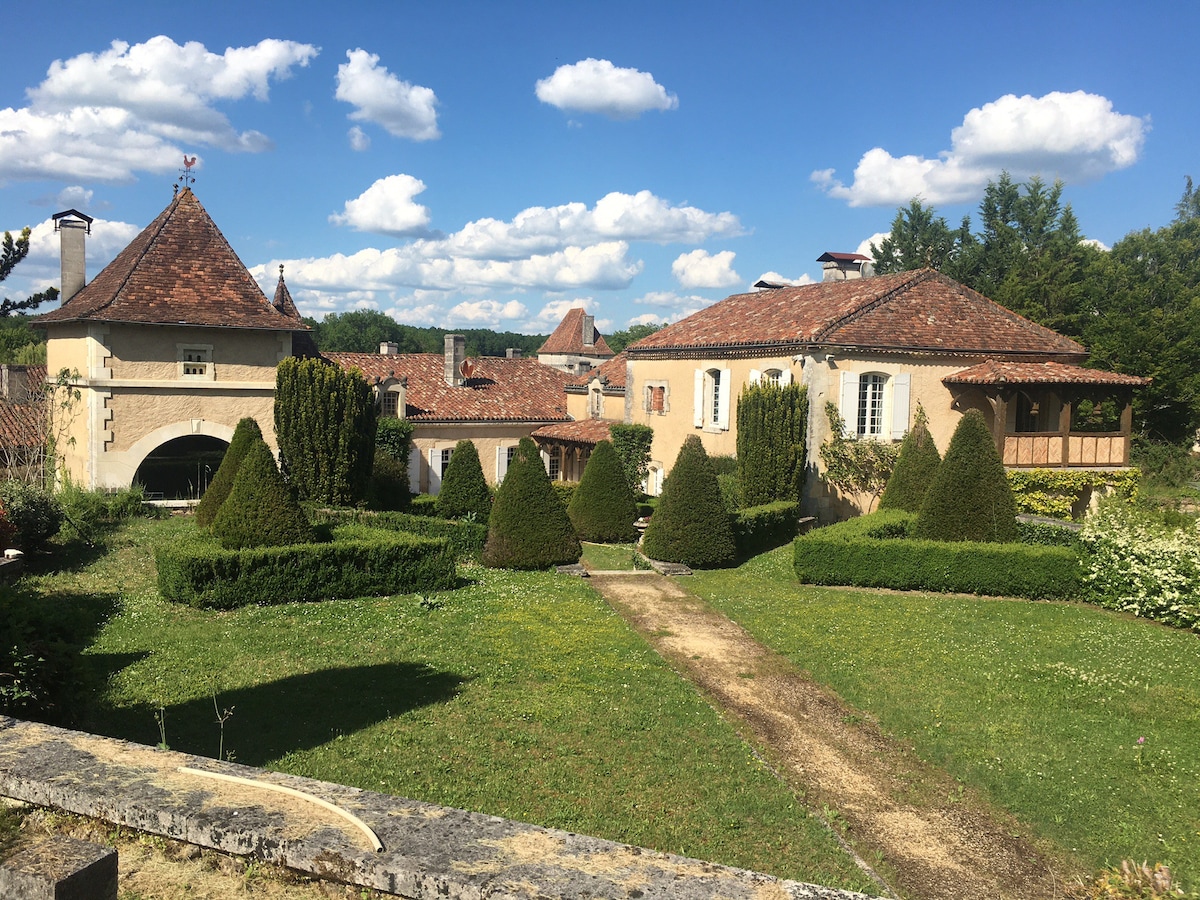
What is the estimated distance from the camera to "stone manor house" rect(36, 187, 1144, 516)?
72.7ft

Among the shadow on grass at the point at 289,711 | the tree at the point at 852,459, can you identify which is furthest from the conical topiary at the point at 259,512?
the tree at the point at 852,459

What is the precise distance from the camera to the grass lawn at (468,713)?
7.27m

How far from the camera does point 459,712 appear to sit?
930cm

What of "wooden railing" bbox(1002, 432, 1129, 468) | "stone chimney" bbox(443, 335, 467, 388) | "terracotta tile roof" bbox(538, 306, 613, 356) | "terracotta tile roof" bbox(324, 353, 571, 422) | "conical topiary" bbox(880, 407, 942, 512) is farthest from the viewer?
"terracotta tile roof" bbox(538, 306, 613, 356)

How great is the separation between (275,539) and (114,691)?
202 inches

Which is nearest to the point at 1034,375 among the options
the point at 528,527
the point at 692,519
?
the point at 692,519

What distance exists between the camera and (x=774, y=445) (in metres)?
22.9

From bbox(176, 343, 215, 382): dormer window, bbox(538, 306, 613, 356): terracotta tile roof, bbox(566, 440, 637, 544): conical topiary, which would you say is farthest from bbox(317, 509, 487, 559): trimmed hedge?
bbox(538, 306, 613, 356): terracotta tile roof

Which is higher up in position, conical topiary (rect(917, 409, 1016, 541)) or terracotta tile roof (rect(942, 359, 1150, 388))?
terracotta tile roof (rect(942, 359, 1150, 388))

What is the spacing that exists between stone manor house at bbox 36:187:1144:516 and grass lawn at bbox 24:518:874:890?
9.36m

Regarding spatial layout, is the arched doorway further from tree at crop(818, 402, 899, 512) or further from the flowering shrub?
the flowering shrub

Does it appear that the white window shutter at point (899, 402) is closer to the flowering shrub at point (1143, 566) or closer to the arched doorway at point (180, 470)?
the flowering shrub at point (1143, 566)

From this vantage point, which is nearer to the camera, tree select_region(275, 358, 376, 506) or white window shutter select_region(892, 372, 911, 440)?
tree select_region(275, 358, 376, 506)

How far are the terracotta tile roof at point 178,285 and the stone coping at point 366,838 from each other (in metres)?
20.2
